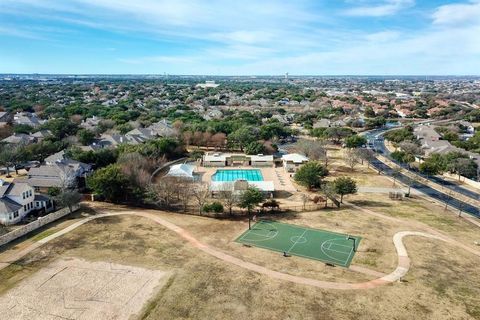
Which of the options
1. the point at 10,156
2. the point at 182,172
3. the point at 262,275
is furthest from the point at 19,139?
the point at 262,275

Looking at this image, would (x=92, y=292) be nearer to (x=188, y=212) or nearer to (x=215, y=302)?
(x=215, y=302)

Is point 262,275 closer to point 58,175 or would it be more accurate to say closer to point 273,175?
point 273,175

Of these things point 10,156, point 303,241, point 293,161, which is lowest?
point 303,241

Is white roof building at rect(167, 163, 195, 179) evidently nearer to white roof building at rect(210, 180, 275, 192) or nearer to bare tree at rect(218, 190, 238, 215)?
white roof building at rect(210, 180, 275, 192)

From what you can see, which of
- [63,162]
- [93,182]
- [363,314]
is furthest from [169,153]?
[363,314]

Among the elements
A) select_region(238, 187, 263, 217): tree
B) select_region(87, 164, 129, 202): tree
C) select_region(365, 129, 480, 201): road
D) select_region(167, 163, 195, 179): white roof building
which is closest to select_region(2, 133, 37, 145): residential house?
select_region(167, 163, 195, 179): white roof building

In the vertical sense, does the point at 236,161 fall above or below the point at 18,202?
below
